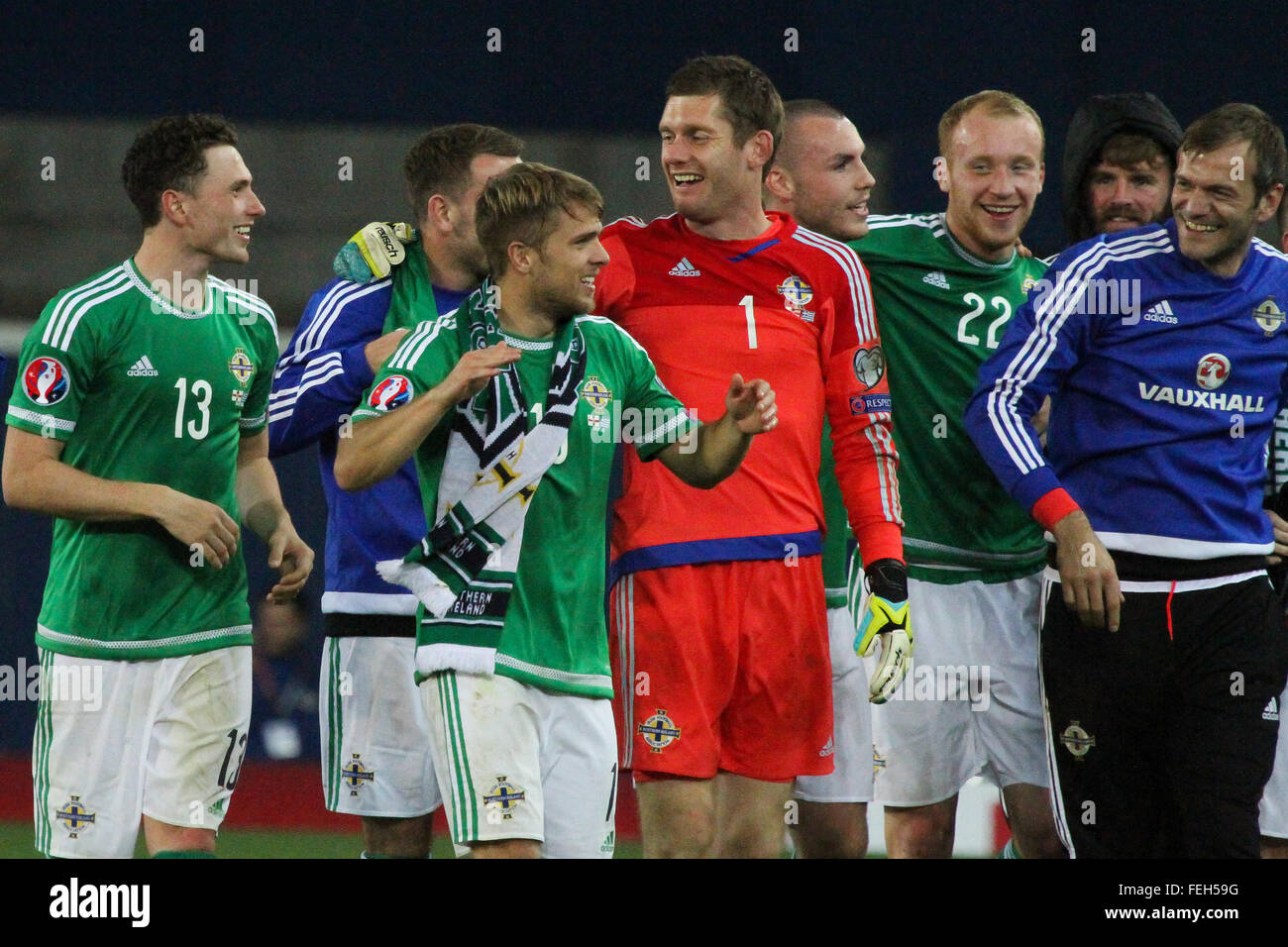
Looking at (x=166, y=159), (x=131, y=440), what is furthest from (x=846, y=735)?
(x=166, y=159)

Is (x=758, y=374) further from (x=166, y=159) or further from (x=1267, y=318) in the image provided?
(x=166, y=159)

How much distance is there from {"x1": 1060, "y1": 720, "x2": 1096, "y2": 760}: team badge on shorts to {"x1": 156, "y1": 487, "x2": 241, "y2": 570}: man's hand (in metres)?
2.18

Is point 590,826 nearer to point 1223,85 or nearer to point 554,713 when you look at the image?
point 554,713

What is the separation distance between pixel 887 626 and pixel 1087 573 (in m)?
0.52

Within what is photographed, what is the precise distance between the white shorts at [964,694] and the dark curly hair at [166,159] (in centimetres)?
238

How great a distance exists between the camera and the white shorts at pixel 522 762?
373 cm

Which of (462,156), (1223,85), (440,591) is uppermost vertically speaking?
(1223,85)

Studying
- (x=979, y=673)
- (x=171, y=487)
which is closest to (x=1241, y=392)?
(x=979, y=673)

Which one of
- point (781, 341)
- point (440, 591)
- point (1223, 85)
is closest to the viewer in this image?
point (440, 591)

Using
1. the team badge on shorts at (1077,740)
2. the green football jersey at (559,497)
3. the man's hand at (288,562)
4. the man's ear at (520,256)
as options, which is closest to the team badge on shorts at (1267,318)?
the team badge on shorts at (1077,740)

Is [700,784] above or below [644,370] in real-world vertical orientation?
below

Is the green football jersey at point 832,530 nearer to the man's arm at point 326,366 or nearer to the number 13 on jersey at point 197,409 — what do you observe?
the man's arm at point 326,366
